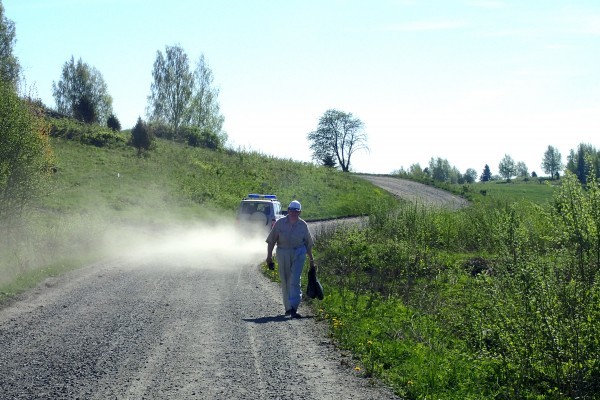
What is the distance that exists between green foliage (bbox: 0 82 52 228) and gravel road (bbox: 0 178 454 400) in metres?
4.94

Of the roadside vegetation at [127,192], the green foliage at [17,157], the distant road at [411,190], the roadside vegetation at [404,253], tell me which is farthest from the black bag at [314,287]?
the distant road at [411,190]

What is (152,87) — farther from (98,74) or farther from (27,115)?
(27,115)

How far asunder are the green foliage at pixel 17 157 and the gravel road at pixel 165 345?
4.94 meters

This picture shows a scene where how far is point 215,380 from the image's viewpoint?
730cm

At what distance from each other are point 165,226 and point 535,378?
3087 centimetres

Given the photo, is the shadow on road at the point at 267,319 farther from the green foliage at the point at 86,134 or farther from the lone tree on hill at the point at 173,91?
the lone tree on hill at the point at 173,91

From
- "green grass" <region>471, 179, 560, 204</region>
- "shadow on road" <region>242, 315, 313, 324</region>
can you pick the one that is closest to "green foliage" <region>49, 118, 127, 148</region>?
"green grass" <region>471, 179, 560, 204</region>

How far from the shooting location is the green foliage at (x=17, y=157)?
63.7ft

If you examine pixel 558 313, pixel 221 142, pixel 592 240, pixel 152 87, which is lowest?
pixel 558 313

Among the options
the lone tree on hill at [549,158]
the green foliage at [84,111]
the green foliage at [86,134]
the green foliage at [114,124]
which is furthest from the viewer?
the lone tree on hill at [549,158]

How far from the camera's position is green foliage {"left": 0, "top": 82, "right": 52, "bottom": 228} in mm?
19422

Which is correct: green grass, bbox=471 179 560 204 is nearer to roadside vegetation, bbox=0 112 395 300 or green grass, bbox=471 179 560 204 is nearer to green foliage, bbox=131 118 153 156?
roadside vegetation, bbox=0 112 395 300

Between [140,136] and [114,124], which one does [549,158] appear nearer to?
[114,124]

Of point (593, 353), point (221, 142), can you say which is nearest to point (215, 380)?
point (593, 353)
